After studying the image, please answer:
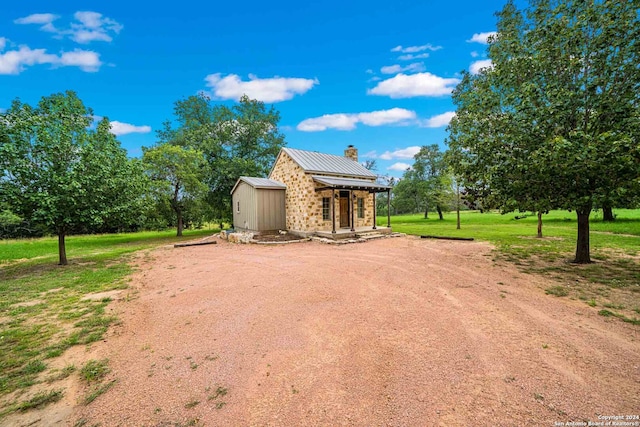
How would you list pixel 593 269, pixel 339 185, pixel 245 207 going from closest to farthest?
pixel 593 269 → pixel 339 185 → pixel 245 207

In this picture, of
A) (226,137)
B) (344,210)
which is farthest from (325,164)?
(226,137)

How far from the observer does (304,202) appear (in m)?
15.2

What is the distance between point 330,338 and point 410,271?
14.9 feet

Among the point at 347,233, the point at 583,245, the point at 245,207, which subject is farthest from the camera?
the point at 245,207

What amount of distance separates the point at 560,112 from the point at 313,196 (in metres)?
10.8

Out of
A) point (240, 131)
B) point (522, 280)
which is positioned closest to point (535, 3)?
point (522, 280)

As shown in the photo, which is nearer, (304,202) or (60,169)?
(60,169)

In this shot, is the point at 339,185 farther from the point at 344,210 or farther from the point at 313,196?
the point at 344,210

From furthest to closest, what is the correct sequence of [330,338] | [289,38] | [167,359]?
[289,38] → [330,338] → [167,359]

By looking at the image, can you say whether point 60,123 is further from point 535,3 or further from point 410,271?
point 535,3

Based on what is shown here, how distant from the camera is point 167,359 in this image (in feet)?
11.1

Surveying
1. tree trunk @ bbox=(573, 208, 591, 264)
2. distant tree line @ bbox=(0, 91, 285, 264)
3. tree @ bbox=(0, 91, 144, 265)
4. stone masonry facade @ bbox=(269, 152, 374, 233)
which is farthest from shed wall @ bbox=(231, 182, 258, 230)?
tree trunk @ bbox=(573, 208, 591, 264)

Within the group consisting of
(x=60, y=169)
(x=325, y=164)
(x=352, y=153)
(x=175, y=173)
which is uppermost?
(x=352, y=153)

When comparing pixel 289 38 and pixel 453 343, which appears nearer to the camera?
pixel 453 343
